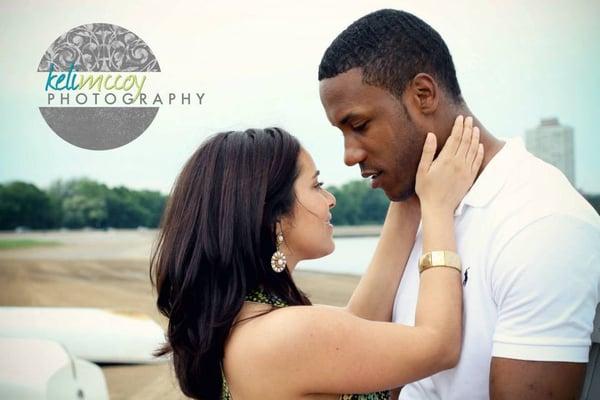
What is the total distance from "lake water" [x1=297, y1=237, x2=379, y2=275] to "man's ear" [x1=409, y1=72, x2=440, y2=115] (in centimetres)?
117

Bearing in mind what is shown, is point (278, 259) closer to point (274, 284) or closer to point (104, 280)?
point (274, 284)

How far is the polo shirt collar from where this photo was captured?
1041 mm

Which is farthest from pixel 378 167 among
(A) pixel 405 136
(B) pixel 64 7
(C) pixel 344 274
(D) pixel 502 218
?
(B) pixel 64 7

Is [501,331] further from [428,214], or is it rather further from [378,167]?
[378,167]

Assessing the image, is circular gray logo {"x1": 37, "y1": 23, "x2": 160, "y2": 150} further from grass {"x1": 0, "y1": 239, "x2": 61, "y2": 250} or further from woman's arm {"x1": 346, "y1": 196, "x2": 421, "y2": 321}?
woman's arm {"x1": 346, "y1": 196, "x2": 421, "y2": 321}

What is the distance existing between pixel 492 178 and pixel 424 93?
175 mm

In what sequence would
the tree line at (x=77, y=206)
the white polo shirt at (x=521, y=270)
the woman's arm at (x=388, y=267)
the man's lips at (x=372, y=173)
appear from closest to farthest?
the white polo shirt at (x=521, y=270) < the man's lips at (x=372, y=173) < the woman's arm at (x=388, y=267) < the tree line at (x=77, y=206)

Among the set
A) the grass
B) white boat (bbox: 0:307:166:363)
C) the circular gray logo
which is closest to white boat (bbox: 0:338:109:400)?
white boat (bbox: 0:307:166:363)

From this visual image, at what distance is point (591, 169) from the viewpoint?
7.23 ft

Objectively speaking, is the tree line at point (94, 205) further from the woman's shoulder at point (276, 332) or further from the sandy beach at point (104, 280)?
the woman's shoulder at point (276, 332)

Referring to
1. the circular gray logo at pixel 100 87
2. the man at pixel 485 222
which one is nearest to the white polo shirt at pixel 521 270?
the man at pixel 485 222

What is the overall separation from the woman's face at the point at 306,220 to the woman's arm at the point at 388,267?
0.55 feet

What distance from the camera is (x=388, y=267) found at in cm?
125

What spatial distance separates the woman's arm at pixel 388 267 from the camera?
4.08 ft
